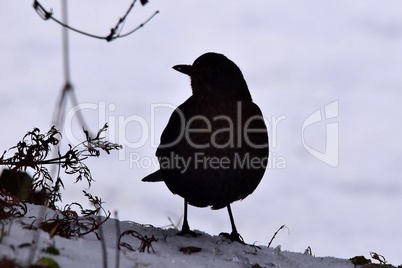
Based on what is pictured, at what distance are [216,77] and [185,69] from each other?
0.26m

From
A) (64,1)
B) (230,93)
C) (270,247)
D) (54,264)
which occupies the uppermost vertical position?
(230,93)

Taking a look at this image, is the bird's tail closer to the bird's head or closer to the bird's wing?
the bird's wing

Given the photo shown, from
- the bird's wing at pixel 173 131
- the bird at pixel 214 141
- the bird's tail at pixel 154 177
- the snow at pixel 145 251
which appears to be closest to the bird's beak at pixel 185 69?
the bird at pixel 214 141

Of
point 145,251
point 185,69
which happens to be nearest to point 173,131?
point 185,69

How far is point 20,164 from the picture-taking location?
4.64 meters

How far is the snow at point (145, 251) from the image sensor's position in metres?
2.95

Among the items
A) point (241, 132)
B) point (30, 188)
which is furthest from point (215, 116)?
point (30, 188)

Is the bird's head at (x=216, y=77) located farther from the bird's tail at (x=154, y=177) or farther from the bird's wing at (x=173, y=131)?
the bird's tail at (x=154, y=177)

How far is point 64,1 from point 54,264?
1.19m

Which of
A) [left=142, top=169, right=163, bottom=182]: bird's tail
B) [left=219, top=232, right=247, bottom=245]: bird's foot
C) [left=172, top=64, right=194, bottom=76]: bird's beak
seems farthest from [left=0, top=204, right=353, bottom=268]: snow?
[left=172, top=64, right=194, bottom=76]: bird's beak

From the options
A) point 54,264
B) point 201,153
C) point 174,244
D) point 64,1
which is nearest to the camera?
point 64,1

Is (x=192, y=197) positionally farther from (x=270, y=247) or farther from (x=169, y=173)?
(x=270, y=247)

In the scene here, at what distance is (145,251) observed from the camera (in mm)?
3988

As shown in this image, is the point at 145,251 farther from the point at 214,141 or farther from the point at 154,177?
the point at 154,177
